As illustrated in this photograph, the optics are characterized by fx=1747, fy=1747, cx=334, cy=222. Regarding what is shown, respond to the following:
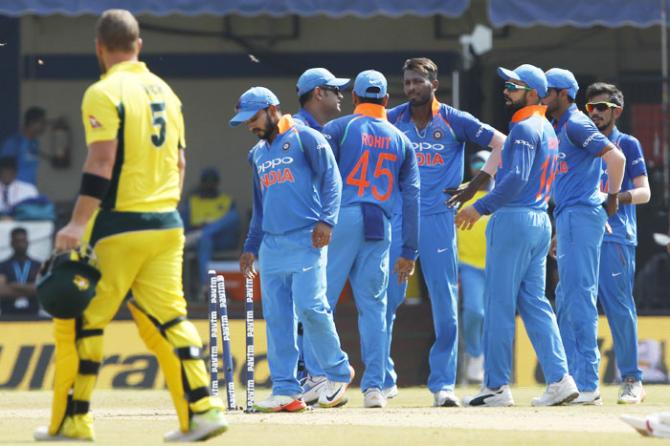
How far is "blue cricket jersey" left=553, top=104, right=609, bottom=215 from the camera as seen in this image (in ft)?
37.3

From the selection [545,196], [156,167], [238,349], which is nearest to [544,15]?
[238,349]

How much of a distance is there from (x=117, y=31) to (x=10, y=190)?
10.5 metres

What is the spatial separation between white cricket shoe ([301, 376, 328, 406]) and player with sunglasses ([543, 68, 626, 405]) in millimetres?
1708

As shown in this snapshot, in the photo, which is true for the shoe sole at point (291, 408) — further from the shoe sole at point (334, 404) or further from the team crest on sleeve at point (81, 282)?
the team crest on sleeve at point (81, 282)

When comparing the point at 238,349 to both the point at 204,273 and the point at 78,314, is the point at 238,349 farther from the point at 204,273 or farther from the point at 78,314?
the point at 78,314

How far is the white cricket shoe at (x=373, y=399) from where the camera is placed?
1098 cm

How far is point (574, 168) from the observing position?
11.5 meters

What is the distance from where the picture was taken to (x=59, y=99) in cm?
2027

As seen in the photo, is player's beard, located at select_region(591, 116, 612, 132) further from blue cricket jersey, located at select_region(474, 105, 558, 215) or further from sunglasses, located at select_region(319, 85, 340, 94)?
sunglasses, located at select_region(319, 85, 340, 94)

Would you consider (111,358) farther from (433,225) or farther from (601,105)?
(601,105)

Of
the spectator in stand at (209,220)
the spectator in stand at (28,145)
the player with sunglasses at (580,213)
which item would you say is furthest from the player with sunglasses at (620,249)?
the spectator in stand at (28,145)

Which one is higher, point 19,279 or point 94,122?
point 94,122

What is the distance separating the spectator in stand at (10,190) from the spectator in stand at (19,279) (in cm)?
77

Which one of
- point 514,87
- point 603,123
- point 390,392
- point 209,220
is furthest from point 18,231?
point 514,87
